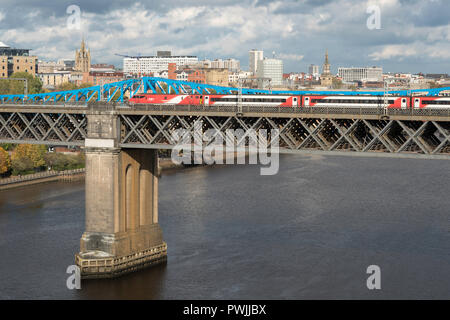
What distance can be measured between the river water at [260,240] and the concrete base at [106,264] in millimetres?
644

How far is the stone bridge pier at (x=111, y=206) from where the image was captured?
41.3 meters

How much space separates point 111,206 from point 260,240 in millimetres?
11251

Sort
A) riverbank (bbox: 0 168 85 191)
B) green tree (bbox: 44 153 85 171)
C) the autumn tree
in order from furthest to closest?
green tree (bbox: 44 153 85 171) < the autumn tree < riverbank (bbox: 0 168 85 191)

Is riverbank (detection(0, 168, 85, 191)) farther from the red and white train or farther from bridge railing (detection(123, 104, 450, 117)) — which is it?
bridge railing (detection(123, 104, 450, 117))

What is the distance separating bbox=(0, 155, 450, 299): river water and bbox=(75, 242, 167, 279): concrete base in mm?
644

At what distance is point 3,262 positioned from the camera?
1698 inches

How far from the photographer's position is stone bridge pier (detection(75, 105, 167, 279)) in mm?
41281

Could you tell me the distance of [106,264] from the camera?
4091 cm

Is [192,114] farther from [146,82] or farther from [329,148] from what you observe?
[146,82]

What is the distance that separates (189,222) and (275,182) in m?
24.7
